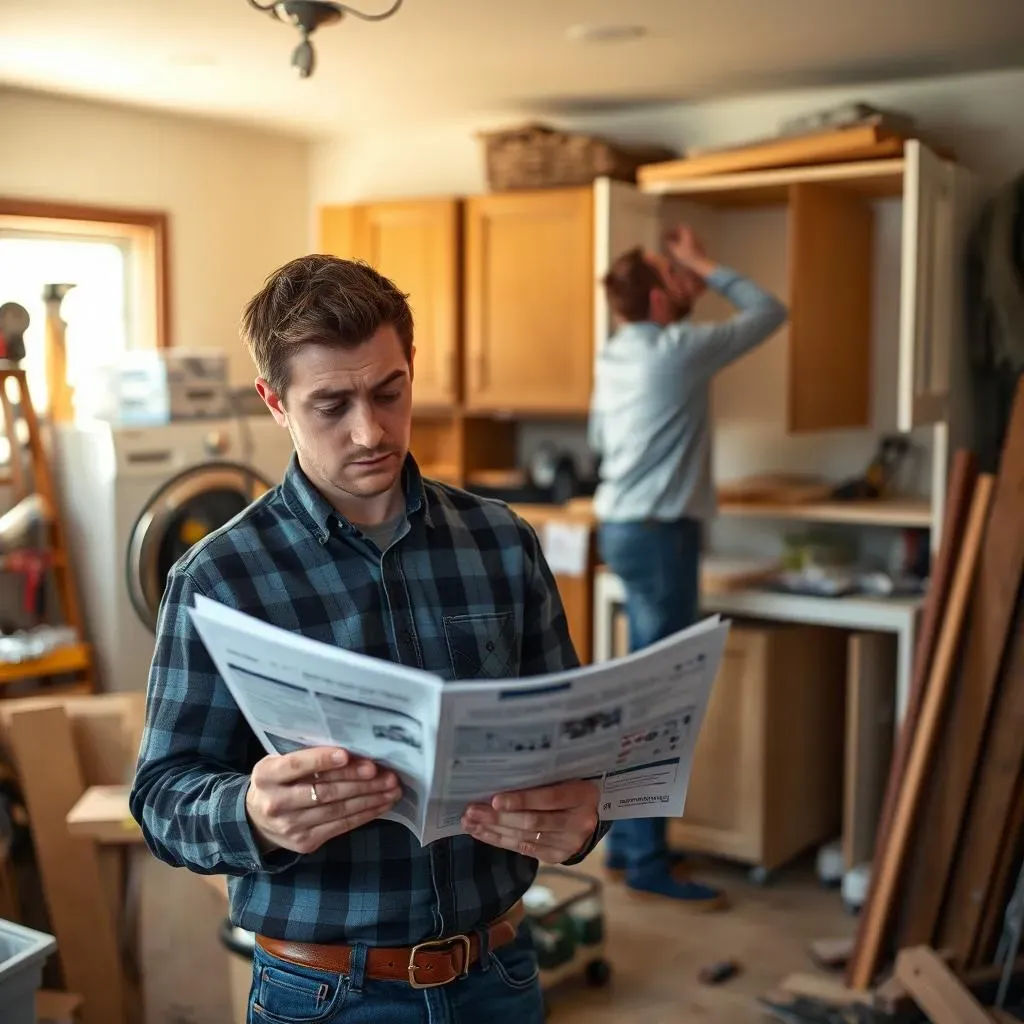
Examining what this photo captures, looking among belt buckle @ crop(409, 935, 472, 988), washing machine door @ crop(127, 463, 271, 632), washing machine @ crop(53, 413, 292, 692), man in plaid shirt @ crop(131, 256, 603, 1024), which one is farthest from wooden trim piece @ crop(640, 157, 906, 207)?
belt buckle @ crop(409, 935, 472, 988)

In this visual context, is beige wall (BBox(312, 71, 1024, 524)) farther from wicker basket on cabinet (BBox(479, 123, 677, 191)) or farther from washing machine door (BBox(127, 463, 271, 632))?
washing machine door (BBox(127, 463, 271, 632))

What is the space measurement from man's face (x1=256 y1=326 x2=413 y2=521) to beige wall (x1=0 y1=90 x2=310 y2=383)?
342cm

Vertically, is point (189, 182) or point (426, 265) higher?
point (189, 182)

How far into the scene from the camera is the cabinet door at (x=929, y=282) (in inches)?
126

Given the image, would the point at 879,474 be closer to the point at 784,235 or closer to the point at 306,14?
the point at 784,235

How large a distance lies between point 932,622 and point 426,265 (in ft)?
7.93

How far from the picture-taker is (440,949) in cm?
133

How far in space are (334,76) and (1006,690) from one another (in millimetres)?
2678

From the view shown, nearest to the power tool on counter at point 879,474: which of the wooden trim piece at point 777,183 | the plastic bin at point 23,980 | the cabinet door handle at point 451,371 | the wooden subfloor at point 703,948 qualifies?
the wooden trim piece at point 777,183

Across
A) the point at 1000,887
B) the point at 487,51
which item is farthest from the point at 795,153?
the point at 1000,887

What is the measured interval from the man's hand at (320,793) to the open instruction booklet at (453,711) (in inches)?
0.8

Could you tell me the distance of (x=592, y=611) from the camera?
165 inches

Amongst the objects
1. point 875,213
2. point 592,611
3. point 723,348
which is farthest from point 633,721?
point 875,213

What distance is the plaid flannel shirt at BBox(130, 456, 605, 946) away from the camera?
50.5 inches
